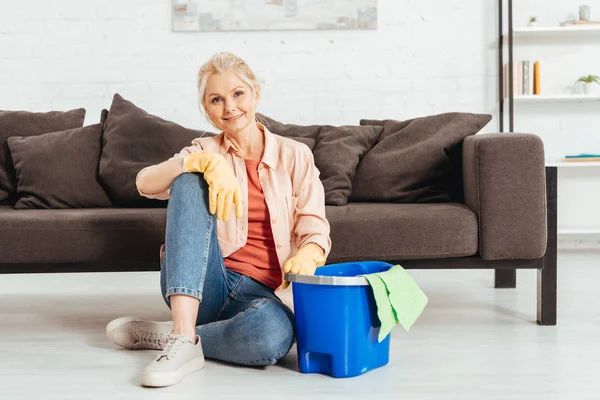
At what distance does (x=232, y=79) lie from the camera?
80.9 inches

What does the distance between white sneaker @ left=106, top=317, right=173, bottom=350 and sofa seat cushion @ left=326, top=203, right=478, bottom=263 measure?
580 mm

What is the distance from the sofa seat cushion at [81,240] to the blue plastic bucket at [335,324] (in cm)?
69

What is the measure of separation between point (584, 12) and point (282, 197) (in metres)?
2.92

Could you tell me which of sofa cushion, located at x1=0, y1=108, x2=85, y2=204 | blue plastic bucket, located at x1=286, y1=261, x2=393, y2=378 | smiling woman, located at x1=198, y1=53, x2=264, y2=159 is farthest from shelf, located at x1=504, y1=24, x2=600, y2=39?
blue plastic bucket, located at x1=286, y1=261, x2=393, y2=378

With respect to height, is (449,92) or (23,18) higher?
(23,18)

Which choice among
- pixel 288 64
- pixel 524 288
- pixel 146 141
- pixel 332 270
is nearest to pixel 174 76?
pixel 288 64

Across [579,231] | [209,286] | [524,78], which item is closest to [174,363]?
[209,286]

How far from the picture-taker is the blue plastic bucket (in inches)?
72.1

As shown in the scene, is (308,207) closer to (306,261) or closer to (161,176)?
(306,261)

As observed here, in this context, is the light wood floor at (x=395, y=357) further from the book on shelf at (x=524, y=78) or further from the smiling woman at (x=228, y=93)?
the book on shelf at (x=524, y=78)

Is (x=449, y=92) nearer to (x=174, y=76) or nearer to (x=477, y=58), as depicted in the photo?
(x=477, y=58)

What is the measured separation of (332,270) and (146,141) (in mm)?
1186

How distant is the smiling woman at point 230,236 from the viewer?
1904 mm

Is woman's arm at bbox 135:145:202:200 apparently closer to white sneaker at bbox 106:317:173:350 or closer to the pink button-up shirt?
the pink button-up shirt
